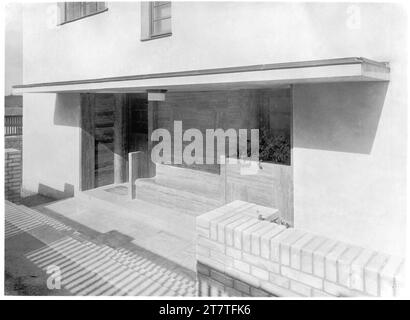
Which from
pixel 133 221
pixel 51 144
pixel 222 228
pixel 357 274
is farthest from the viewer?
pixel 51 144

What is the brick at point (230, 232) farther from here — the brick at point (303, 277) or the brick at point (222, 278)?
the brick at point (303, 277)

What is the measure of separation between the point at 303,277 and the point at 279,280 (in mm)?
233

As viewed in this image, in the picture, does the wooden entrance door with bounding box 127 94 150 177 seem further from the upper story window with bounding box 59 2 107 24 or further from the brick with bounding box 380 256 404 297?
the brick with bounding box 380 256 404 297

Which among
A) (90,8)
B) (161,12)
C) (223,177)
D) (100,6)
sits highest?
(90,8)

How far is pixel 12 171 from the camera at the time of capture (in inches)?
365

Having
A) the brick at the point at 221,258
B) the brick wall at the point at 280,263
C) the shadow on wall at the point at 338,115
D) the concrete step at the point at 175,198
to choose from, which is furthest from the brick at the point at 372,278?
the concrete step at the point at 175,198

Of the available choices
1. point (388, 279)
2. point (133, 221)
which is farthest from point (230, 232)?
point (133, 221)

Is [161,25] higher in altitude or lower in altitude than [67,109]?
higher

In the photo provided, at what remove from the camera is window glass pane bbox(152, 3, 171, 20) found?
8141mm

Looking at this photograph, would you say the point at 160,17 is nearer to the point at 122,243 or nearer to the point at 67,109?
the point at 67,109

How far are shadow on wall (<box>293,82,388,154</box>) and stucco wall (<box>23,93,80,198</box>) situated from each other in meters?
6.81

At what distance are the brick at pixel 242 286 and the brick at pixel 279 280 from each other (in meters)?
0.27

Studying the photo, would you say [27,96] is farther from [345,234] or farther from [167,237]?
[345,234]
